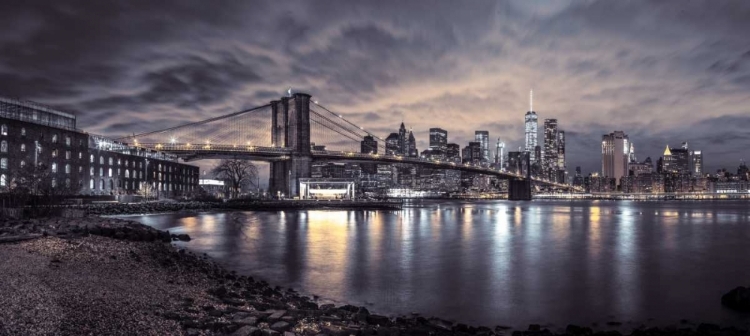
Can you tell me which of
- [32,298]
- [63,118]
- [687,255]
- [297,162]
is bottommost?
[687,255]

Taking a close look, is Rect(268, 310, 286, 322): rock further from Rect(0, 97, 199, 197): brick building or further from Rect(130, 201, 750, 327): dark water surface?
Rect(0, 97, 199, 197): brick building

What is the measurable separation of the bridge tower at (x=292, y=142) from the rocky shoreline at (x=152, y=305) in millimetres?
59038

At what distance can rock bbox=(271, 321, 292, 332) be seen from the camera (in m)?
7.70

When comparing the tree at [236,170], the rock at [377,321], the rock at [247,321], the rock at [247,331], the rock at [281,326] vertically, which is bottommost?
the rock at [377,321]

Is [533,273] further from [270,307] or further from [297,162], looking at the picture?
[297,162]

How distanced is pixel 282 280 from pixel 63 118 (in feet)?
248

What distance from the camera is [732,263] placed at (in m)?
21.0

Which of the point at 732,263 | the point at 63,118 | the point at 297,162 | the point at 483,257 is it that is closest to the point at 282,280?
the point at 483,257

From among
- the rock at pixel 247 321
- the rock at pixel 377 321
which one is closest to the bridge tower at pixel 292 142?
the rock at pixel 377 321

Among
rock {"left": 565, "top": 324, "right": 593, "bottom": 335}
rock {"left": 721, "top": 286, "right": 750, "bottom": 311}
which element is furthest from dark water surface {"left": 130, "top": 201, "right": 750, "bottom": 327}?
rock {"left": 565, "top": 324, "right": 593, "bottom": 335}

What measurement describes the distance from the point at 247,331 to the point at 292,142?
6965 centimetres

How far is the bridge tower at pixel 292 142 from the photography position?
73.9 m

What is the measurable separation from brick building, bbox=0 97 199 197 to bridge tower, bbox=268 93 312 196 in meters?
20.9

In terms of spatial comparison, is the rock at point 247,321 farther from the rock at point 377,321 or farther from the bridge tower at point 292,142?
the bridge tower at point 292,142
